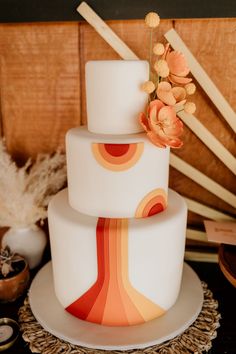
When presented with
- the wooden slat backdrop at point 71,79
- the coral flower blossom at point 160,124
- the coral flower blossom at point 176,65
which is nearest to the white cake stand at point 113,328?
the wooden slat backdrop at point 71,79

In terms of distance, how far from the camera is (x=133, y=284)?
3.16 feet

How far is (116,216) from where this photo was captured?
38.0 inches

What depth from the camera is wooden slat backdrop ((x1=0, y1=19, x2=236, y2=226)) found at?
1.20 meters

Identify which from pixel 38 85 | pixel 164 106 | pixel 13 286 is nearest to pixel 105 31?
pixel 38 85

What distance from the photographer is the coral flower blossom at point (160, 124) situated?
89cm

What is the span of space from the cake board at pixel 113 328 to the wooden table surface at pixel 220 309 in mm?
61

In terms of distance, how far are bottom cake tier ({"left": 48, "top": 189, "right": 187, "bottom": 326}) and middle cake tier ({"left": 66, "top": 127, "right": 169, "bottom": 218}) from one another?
0.04 meters

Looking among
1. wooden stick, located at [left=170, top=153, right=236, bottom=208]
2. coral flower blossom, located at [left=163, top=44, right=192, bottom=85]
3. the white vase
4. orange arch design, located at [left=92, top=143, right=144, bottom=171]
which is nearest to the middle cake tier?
orange arch design, located at [left=92, top=143, right=144, bottom=171]

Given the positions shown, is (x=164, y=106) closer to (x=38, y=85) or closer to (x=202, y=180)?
(x=202, y=180)

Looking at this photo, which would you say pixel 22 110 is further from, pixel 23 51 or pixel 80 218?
pixel 80 218

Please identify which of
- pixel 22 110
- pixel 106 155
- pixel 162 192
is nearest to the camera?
pixel 106 155

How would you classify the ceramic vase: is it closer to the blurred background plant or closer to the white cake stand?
the white cake stand

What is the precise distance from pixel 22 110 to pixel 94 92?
523 mm

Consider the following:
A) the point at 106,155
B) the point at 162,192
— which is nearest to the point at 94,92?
the point at 106,155
